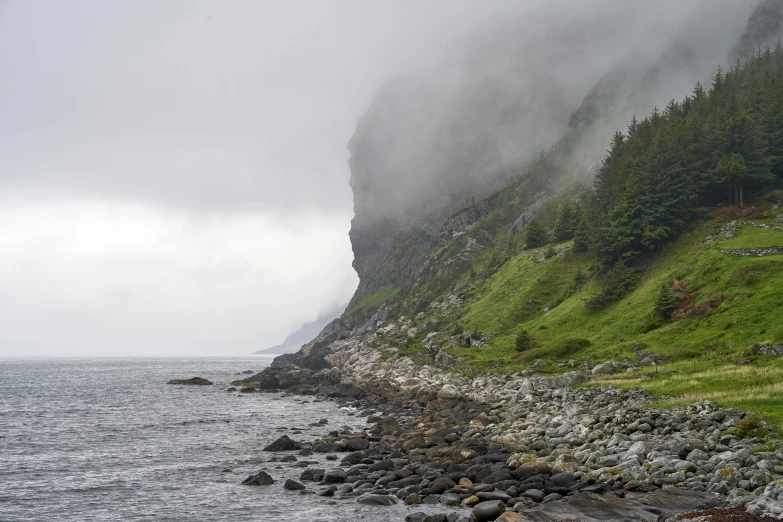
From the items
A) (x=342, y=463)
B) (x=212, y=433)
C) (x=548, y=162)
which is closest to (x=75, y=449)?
(x=212, y=433)

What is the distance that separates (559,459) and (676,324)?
3230 centimetres

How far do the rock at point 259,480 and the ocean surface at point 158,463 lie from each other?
31.0 inches

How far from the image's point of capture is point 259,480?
34094mm

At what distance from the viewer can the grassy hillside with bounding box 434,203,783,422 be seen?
3516 centimetres

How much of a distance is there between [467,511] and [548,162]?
190 m

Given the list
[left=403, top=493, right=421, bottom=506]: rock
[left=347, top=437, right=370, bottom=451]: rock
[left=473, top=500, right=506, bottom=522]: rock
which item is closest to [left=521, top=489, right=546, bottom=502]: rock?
[left=473, top=500, right=506, bottom=522]: rock

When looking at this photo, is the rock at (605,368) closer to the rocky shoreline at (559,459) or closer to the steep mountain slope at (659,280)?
the rocky shoreline at (559,459)

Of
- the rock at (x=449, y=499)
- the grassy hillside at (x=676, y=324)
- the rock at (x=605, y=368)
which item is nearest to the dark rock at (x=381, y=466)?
the rock at (x=449, y=499)

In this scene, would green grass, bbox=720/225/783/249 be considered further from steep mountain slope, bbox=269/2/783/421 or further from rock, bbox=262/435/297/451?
rock, bbox=262/435/297/451

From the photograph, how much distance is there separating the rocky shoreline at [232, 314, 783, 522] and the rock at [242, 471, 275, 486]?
2.21 m

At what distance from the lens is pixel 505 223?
175875 mm

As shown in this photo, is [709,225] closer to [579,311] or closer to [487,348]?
[579,311]

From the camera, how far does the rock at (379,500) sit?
27858 millimetres

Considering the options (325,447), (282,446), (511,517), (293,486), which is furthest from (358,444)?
(511,517)
